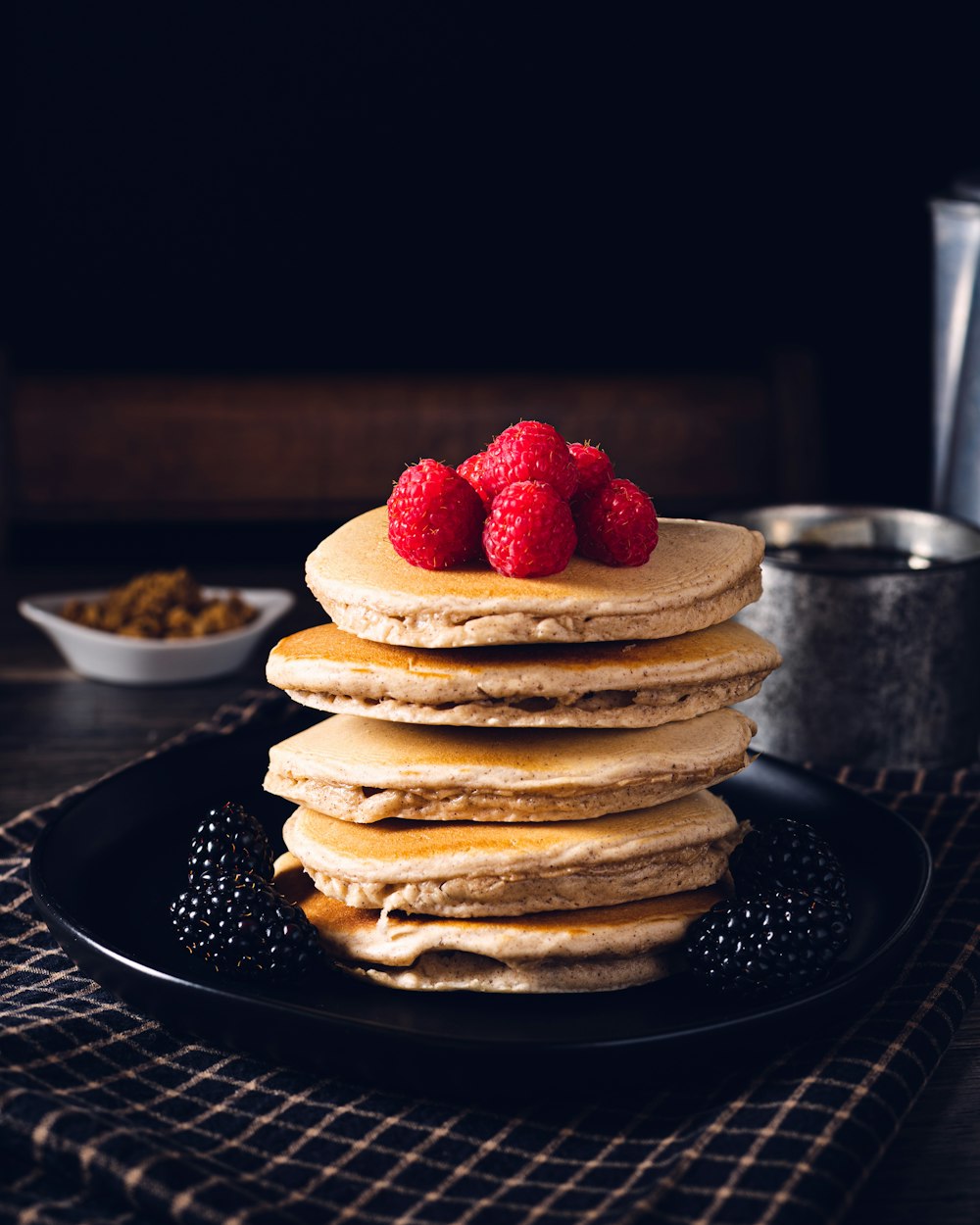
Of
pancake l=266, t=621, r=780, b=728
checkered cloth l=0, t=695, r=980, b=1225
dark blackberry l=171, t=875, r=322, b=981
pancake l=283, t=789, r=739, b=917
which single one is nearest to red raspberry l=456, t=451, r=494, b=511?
pancake l=266, t=621, r=780, b=728

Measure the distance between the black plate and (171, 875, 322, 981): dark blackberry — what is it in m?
0.02

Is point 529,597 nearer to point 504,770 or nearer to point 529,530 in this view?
point 529,530

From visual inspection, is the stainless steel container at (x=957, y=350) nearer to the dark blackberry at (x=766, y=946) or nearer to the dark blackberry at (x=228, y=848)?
the dark blackberry at (x=766, y=946)

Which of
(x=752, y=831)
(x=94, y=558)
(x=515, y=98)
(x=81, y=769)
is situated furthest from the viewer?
(x=94, y=558)

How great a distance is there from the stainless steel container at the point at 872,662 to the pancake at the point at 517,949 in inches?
22.3

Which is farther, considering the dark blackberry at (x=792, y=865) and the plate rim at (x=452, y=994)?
the dark blackberry at (x=792, y=865)

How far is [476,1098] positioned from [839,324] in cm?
275

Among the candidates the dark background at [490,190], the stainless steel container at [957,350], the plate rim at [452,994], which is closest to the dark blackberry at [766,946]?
the plate rim at [452,994]

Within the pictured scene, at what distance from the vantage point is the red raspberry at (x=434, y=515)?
1262 mm

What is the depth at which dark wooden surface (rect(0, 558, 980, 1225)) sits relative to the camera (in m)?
1.05

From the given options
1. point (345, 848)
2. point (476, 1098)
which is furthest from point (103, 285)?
point (476, 1098)

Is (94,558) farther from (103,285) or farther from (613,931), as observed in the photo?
(613,931)

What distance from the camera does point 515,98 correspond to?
3322mm

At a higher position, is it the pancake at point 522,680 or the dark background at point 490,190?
the dark background at point 490,190
